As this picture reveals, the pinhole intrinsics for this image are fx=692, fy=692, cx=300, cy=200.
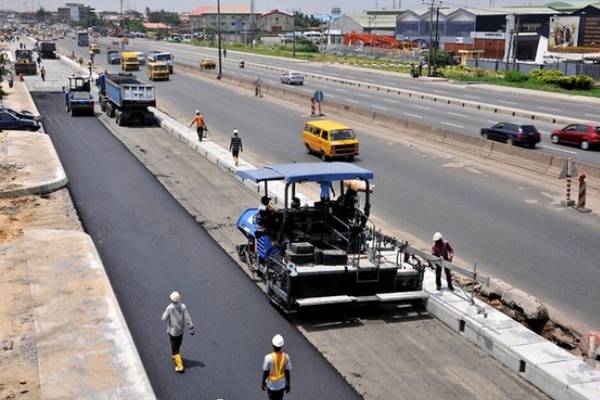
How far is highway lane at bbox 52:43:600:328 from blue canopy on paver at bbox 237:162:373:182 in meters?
4.54

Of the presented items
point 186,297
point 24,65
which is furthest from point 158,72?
point 186,297

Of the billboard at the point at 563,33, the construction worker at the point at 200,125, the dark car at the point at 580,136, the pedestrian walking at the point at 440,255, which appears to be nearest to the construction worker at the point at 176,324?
the pedestrian walking at the point at 440,255

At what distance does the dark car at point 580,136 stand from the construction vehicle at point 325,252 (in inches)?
881

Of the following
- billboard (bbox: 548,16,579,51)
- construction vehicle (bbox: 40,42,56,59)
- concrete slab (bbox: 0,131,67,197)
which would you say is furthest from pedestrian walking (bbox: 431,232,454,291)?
construction vehicle (bbox: 40,42,56,59)

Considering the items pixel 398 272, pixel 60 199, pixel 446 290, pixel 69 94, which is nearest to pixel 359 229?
pixel 398 272

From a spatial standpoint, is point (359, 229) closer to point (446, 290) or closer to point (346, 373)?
point (446, 290)

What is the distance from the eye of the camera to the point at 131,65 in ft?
276

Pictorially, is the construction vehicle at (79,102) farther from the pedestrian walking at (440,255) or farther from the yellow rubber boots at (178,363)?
the yellow rubber boots at (178,363)

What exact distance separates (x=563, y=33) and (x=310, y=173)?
84.4 meters

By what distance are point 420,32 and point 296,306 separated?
429 ft

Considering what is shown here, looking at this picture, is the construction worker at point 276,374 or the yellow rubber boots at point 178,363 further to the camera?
the yellow rubber boots at point 178,363

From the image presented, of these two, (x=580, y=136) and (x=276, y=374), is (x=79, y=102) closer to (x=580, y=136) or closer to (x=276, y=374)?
(x=580, y=136)

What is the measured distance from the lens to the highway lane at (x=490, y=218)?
1622 cm

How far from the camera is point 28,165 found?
27.9 metres
